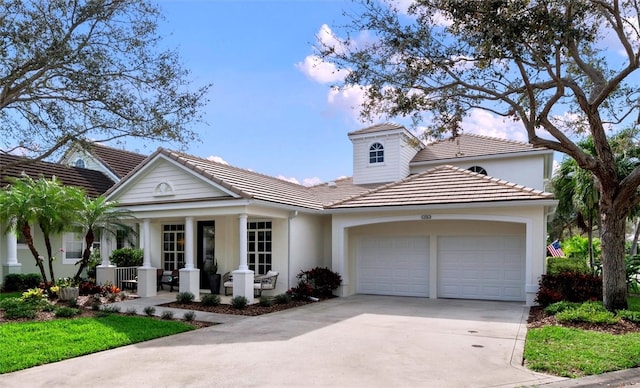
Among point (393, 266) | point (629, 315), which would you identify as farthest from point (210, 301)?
point (629, 315)

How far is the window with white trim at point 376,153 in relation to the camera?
21875 millimetres

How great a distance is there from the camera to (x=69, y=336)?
29.0 ft

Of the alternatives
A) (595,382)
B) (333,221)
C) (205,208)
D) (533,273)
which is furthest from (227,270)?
(595,382)

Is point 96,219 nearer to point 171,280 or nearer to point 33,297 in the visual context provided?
point 33,297

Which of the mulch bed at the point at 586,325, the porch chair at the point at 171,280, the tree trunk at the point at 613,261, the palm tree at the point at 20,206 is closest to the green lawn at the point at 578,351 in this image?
the mulch bed at the point at 586,325

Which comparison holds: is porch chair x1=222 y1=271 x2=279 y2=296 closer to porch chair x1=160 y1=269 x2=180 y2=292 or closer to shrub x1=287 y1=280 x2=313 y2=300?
shrub x1=287 y1=280 x2=313 y2=300

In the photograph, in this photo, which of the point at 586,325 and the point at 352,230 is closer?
the point at 586,325

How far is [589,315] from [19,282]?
17142 millimetres

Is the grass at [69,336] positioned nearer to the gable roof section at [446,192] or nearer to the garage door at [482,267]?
the gable roof section at [446,192]

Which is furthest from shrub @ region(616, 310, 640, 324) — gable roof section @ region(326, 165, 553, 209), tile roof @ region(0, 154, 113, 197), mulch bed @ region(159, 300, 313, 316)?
tile roof @ region(0, 154, 113, 197)

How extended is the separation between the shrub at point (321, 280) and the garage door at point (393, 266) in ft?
4.48

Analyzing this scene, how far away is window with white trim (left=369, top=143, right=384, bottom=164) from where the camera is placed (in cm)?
2188

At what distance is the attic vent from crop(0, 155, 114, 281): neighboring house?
3.68 m

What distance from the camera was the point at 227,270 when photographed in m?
16.3
